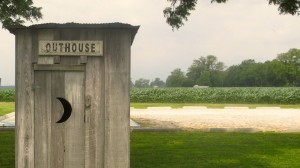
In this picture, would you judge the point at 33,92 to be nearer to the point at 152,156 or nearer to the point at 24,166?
the point at 24,166

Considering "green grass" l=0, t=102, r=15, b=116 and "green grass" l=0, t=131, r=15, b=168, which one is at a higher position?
"green grass" l=0, t=102, r=15, b=116

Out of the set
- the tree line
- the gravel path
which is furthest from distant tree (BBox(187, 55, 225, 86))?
the gravel path

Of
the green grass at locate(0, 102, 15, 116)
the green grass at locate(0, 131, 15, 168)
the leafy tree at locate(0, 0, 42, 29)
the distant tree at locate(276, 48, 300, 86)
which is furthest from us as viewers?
the distant tree at locate(276, 48, 300, 86)

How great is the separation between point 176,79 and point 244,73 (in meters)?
22.9

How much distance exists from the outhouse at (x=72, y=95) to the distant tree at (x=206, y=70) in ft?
416

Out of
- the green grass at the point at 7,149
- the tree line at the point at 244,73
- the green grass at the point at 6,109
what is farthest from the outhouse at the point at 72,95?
the tree line at the point at 244,73

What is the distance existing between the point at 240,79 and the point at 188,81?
1774cm

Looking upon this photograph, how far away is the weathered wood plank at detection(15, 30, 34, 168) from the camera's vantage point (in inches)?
163

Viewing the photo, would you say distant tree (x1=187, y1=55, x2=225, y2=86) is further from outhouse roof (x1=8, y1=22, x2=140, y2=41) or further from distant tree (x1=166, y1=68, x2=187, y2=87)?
outhouse roof (x1=8, y1=22, x2=140, y2=41)

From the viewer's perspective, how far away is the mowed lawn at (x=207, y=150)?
8492mm

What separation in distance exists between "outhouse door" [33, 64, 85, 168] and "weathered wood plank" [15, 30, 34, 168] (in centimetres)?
5

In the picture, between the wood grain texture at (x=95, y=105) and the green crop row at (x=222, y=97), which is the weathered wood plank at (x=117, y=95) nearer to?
the wood grain texture at (x=95, y=105)

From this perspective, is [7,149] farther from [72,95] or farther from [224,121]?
[224,121]

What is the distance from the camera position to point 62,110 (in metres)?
4.22
